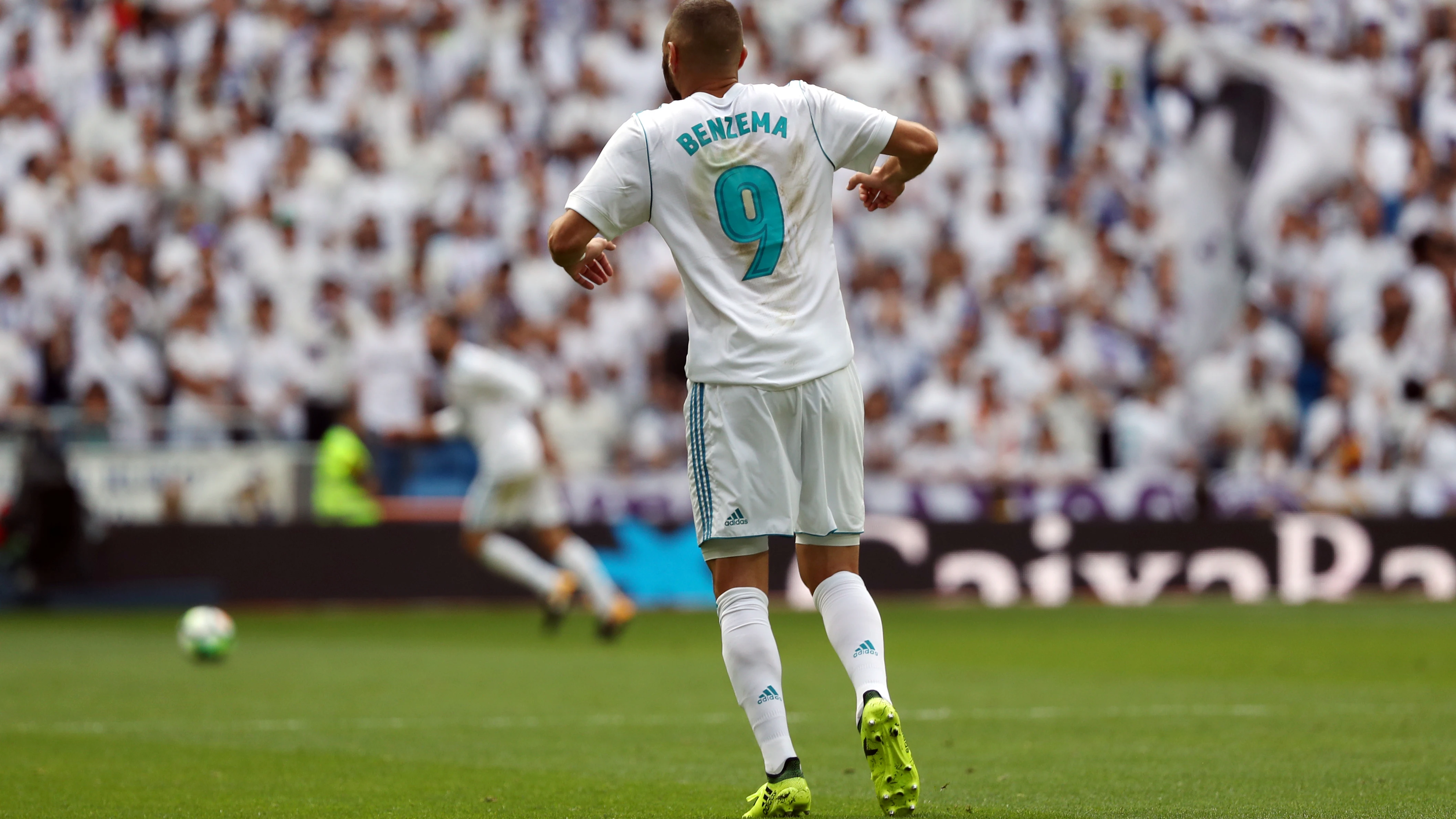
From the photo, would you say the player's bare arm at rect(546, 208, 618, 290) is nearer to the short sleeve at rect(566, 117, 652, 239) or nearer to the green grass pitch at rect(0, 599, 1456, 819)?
the short sleeve at rect(566, 117, 652, 239)

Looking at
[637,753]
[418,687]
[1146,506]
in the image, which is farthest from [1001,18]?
[637,753]

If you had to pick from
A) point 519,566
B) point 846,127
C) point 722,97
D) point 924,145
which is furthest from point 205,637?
point 924,145

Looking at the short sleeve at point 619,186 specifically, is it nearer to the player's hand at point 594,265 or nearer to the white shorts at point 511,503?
the player's hand at point 594,265

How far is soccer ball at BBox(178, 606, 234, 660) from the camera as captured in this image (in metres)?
11.4

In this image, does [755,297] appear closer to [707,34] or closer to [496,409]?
[707,34]

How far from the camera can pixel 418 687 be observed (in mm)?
9859

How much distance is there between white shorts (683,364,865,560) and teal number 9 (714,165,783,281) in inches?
15.2

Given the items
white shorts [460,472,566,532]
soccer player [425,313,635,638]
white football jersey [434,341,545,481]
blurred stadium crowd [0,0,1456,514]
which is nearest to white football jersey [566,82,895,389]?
soccer player [425,313,635,638]

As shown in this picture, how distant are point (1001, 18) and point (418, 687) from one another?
45.8 ft

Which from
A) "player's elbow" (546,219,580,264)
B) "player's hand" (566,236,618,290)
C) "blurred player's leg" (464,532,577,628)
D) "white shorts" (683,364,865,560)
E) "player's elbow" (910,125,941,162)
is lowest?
"blurred player's leg" (464,532,577,628)

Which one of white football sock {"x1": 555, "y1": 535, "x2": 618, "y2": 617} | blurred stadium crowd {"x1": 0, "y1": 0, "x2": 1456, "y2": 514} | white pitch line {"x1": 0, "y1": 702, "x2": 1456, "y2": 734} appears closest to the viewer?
white pitch line {"x1": 0, "y1": 702, "x2": 1456, "y2": 734}

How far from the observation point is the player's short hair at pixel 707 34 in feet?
17.3

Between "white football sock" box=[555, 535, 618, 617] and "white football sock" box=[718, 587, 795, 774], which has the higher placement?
"white football sock" box=[718, 587, 795, 774]

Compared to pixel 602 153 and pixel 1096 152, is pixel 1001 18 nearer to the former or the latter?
pixel 1096 152
